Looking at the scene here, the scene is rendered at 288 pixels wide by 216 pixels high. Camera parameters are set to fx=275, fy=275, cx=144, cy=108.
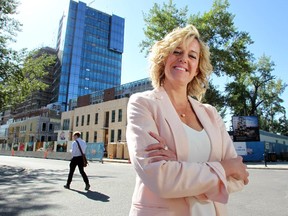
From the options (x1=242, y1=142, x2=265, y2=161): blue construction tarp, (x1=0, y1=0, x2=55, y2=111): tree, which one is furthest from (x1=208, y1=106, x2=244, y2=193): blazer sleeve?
(x1=242, y1=142, x2=265, y2=161): blue construction tarp

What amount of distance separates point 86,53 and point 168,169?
108 m

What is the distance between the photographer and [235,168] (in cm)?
164

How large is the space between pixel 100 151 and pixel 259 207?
26043 millimetres

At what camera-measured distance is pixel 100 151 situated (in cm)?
3109

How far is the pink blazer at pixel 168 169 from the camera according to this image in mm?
1452

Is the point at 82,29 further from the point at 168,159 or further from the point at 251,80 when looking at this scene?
the point at 168,159

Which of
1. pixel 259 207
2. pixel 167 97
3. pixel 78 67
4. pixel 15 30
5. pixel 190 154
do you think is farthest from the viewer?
pixel 78 67

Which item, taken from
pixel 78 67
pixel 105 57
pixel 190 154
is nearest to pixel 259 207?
pixel 190 154

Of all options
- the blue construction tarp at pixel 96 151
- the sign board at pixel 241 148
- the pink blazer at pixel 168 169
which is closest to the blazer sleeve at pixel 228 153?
the pink blazer at pixel 168 169

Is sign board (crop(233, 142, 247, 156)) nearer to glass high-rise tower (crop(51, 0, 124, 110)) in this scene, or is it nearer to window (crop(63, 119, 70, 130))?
window (crop(63, 119, 70, 130))

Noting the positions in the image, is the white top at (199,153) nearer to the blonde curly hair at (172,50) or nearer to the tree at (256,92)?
the blonde curly hair at (172,50)

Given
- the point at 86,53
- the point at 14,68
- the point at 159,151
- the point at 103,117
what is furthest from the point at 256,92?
the point at 86,53

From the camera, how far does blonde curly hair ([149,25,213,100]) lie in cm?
204

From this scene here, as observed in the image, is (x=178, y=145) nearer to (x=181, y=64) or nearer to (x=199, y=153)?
(x=199, y=153)
